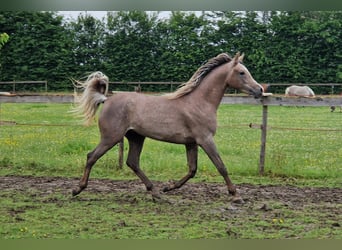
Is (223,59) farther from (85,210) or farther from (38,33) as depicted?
(38,33)

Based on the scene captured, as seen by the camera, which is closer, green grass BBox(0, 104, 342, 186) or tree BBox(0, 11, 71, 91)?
green grass BBox(0, 104, 342, 186)

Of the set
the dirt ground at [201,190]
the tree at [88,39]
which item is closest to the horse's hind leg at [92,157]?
the dirt ground at [201,190]

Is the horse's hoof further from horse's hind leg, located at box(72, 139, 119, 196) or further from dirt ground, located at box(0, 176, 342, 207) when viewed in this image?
horse's hind leg, located at box(72, 139, 119, 196)

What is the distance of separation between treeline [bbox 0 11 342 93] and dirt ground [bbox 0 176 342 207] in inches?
464

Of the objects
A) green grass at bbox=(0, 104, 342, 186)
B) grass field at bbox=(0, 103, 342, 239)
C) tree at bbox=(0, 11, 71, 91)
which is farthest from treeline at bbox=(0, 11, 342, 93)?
grass field at bbox=(0, 103, 342, 239)

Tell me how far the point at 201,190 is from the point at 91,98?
184cm

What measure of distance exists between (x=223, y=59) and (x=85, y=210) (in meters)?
2.45

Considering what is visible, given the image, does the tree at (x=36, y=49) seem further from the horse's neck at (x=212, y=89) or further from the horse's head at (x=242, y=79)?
→ the horse's head at (x=242, y=79)

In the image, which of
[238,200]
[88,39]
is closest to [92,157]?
[238,200]

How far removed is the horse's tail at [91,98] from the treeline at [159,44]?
11984mm

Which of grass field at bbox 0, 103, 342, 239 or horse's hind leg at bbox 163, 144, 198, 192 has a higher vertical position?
horse's hind leg at bbox 163, 144, 198, 192

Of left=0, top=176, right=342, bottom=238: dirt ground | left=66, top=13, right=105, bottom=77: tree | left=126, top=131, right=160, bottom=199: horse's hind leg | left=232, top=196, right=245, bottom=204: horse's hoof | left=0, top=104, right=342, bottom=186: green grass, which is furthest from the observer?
left=66, top=13, right=105, bottom=77: tree

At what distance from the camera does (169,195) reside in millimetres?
5992

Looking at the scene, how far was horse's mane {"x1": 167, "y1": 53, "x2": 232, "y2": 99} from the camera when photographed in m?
5.82
